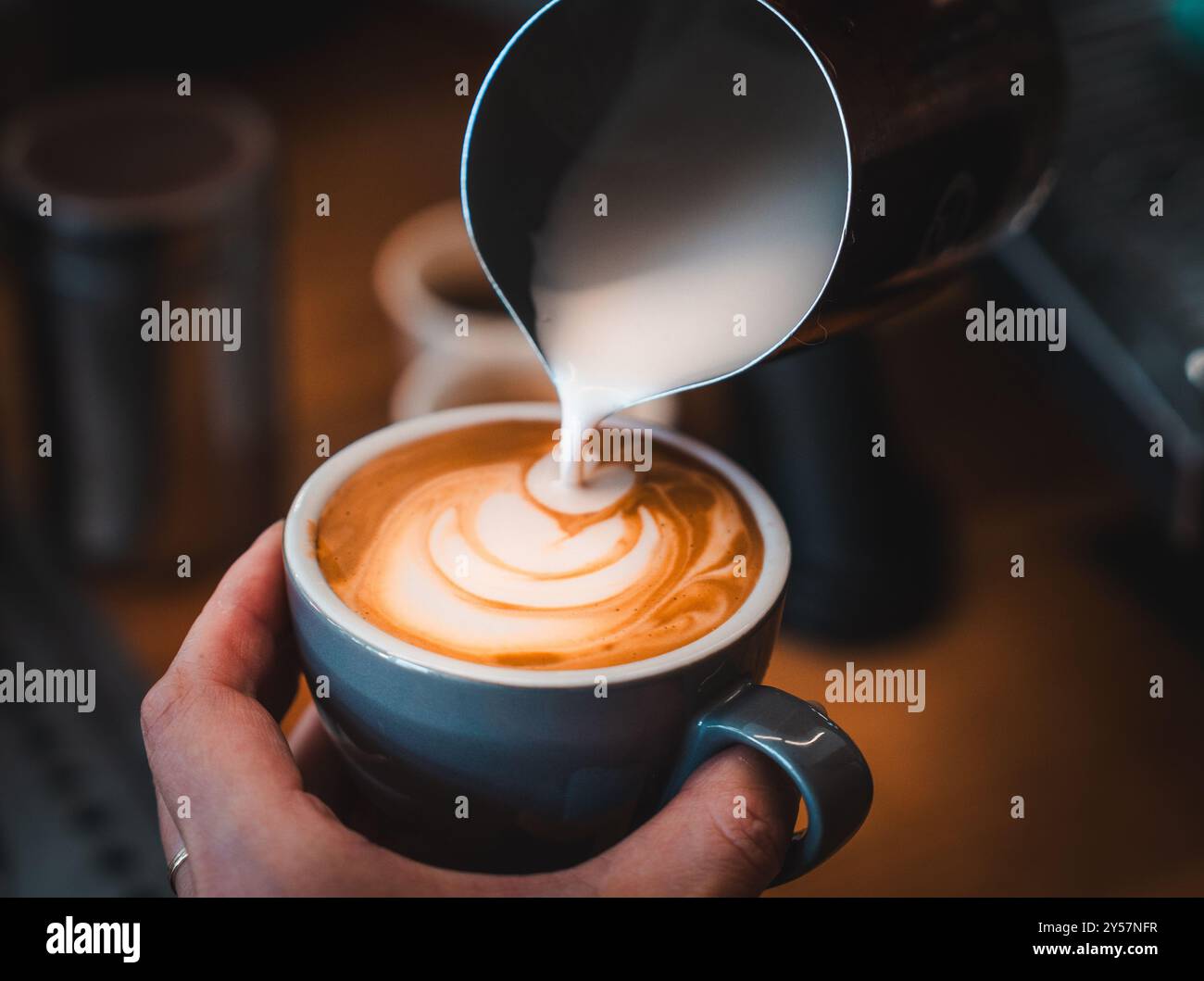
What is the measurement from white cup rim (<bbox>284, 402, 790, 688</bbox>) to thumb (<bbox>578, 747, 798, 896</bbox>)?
0.21ft

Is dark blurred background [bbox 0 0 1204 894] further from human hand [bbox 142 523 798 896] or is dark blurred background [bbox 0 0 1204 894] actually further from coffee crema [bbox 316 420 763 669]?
human hand [bbox 142 523 798 896]

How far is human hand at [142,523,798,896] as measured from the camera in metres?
0.56

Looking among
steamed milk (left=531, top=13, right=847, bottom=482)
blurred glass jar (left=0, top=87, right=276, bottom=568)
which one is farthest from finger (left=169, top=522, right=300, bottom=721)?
blurred glass jar (left=0, top=87, right=276, bottom=568)

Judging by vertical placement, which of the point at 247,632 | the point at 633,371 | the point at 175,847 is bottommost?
the point at 175,847

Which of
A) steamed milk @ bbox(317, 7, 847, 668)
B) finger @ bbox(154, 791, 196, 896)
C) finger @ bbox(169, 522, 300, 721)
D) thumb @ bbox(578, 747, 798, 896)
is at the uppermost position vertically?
steamed milk @ bbox(317, 7, 847, 668)

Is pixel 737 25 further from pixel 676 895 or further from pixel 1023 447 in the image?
pixel 1023 447

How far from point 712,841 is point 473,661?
0.46 feet

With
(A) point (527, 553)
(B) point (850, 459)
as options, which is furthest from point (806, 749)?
(B) point (850, 459)

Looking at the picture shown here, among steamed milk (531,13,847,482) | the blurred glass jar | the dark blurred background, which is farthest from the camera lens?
the blurred glass jar

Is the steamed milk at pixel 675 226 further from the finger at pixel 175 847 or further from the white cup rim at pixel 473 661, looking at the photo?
the finger at pixel 175 847

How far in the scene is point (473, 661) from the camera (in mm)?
597

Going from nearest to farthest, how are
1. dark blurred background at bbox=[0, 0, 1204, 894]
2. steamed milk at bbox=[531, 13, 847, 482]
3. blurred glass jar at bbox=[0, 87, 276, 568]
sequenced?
steamed milk at bbox=[531, 13, 847, 482], dark blurred background at bbox=[0, 0, 1204, 894], blurred glass jar at bbox=[0, 87, 276, 568]

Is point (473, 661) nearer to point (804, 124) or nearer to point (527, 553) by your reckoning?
point (527, 553)
